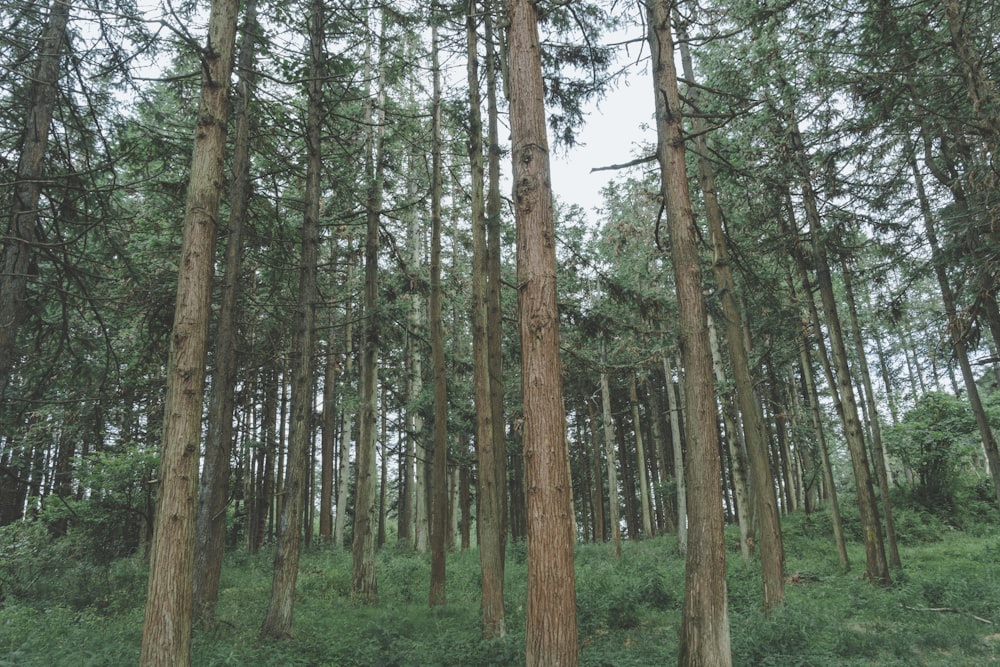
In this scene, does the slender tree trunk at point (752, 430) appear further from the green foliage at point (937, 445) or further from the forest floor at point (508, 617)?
the green foliage at point (937, 445)

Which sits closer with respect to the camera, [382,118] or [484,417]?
[484,417]

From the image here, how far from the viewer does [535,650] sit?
418 cm

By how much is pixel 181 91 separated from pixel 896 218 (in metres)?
14.9

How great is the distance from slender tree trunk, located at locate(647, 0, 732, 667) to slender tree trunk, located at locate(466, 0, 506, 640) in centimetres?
307

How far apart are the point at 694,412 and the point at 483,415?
14.1ft

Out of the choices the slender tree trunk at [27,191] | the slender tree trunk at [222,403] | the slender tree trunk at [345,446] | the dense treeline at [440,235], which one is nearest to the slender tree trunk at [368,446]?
the dense treeline at [440,235]

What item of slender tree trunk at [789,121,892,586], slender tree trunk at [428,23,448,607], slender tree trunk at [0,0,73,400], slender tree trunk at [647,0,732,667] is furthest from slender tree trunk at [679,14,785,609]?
slender tree trunk at [0,0,73,400]

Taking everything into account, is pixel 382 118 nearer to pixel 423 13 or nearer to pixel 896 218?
pixel 423 13

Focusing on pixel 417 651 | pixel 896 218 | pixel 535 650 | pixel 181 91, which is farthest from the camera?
pixel 896 218

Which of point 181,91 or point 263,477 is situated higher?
point 181,91

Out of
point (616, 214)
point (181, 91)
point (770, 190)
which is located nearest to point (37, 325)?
point (181, 91)

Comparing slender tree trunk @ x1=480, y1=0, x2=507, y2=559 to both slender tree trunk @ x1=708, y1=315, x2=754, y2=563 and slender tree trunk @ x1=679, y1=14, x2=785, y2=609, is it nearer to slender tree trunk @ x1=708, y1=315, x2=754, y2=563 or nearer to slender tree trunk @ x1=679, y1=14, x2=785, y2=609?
slender tree trunk @ x1=679, y1=14, x2=785, y2=609

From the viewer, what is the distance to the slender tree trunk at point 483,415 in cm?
874

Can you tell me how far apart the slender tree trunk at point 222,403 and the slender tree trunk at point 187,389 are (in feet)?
11.5
